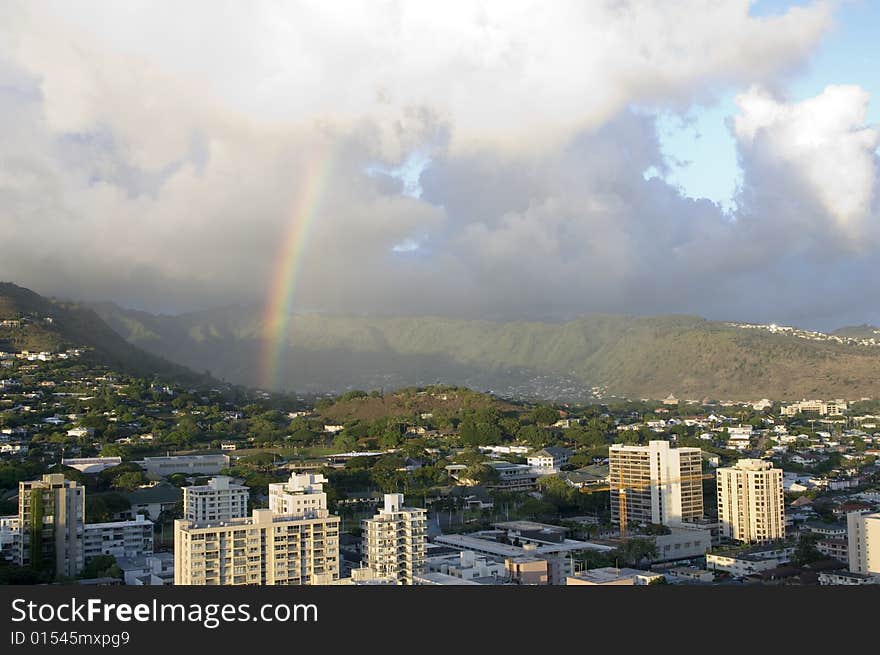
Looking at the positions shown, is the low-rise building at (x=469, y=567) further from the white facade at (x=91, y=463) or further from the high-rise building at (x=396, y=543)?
the white facade at (x=91, y=463)

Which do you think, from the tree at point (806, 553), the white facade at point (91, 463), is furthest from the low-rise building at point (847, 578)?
the white facade at point (91, 463)

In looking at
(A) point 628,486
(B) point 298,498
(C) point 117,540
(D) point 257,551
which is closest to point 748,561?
(A) point 628,486

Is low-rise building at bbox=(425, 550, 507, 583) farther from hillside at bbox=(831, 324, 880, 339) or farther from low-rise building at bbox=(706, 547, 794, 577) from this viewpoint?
hillside at bbox=(831, 324, 880, 339)

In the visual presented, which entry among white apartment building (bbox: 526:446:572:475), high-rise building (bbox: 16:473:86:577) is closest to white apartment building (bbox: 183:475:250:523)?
high-rise building (bbox: 16:473:86:577)

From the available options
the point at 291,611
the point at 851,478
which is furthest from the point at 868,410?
the point at 291,611

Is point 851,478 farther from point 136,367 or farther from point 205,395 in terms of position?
point 136,367
